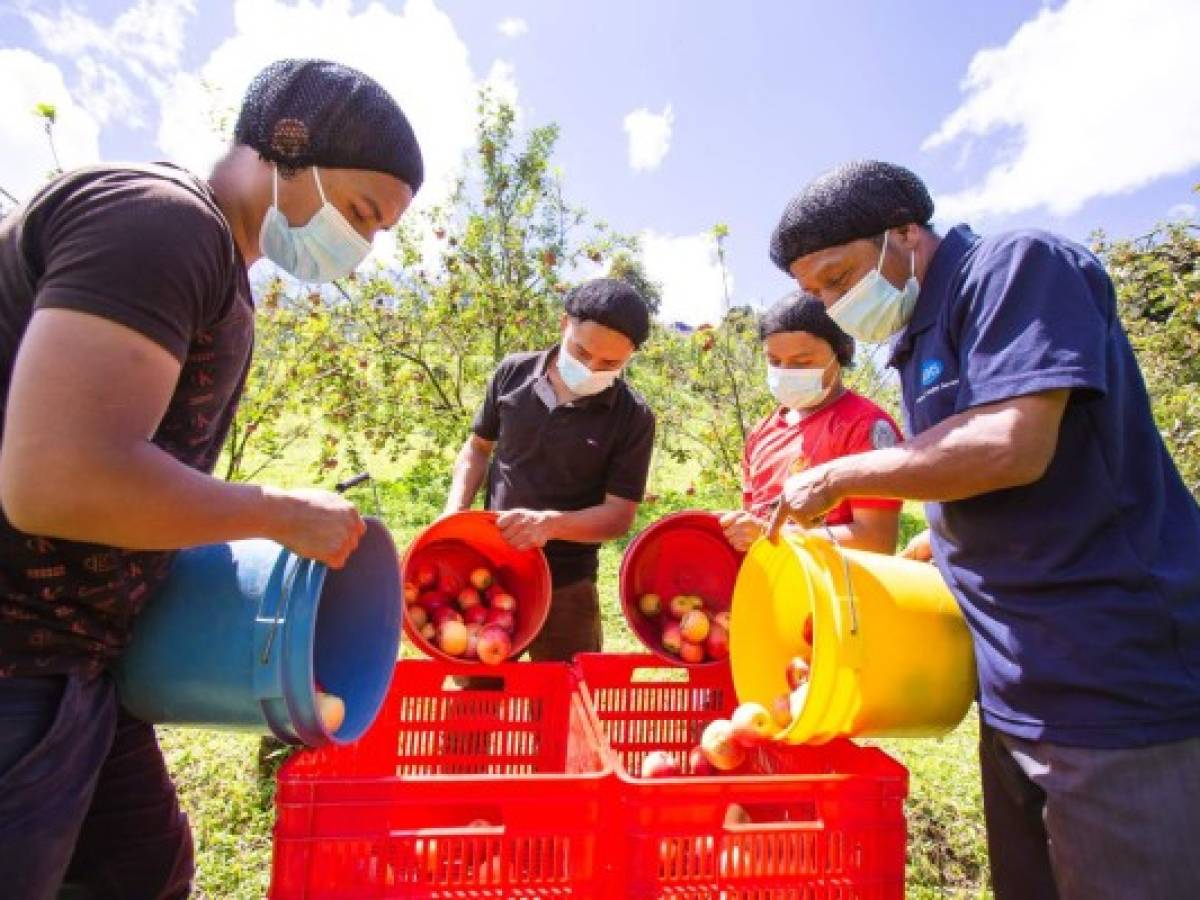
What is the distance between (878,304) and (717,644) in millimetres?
1032

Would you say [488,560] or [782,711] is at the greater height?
[488,560]

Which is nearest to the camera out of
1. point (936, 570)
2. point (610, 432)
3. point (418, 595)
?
point (936, 570)

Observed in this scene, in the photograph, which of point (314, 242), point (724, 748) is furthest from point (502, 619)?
point (314, 242)

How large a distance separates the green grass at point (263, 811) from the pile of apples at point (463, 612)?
37.5 inches

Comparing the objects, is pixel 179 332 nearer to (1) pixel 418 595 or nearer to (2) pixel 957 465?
(2) pixel 957 465

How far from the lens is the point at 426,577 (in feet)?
7.64

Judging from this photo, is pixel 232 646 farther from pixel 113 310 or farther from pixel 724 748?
pixel 724 748

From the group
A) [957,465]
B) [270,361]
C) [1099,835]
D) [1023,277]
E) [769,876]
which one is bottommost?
[769,876]

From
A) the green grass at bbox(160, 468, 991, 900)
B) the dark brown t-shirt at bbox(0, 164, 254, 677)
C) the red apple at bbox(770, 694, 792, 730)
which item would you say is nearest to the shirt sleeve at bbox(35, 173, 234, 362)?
the dark brown t-shirt at bbox(0, 164, 254, 677)

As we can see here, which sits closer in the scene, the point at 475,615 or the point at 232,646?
the point at 232,646

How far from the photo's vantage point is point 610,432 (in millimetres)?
2549

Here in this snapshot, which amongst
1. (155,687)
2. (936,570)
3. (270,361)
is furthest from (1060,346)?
(270,361)

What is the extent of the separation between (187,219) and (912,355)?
126cm

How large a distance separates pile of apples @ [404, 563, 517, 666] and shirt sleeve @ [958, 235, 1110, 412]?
4.35 feet
